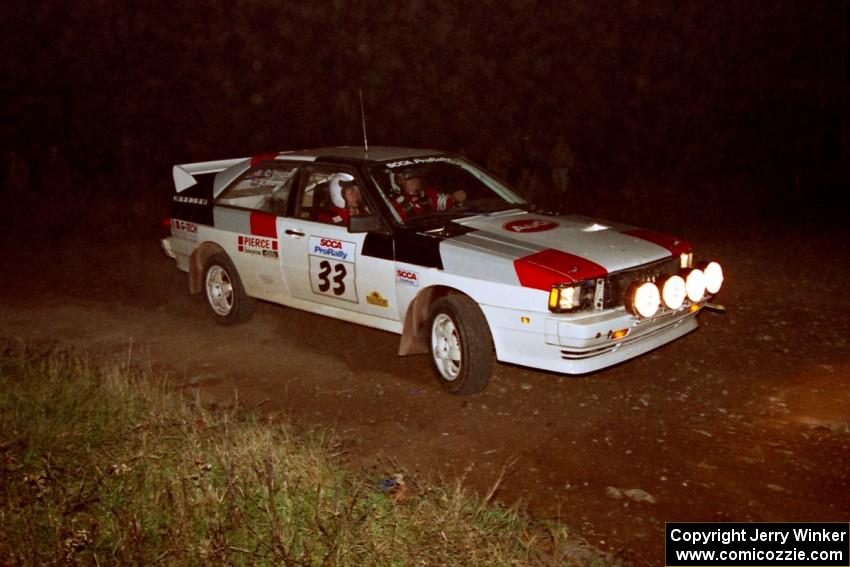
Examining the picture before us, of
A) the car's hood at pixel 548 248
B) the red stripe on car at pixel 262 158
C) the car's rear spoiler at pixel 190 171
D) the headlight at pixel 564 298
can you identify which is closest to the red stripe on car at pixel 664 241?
the car's hood at pixel 548 248

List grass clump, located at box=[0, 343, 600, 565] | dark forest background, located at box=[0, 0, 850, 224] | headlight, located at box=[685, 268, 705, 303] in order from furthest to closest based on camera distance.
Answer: dark forest background, located at box=[0, 0, 850, 224] < headlight, located at box=[685, 268, 705, 303] < grass clump, located at box=[0, 343, 600, 565]

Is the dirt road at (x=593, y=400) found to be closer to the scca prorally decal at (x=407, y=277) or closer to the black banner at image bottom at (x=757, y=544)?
the black banner at image bottom at (x=757, y=544)

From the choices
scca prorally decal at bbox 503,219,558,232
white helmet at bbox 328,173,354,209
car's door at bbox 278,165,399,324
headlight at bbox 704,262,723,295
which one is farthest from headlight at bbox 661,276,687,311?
white helmet at bbox 328,173,354,209

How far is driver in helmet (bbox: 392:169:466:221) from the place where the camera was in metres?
6.57

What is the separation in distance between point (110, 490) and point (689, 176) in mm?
12833

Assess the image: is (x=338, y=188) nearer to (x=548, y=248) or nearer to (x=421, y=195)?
(x=421, y=195)

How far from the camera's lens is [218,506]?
161 inches

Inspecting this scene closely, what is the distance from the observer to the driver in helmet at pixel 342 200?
21.7 feet

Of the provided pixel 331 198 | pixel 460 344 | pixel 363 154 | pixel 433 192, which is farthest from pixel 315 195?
pixel 460 344

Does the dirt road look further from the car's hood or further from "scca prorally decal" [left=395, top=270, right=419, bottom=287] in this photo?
the car's hood

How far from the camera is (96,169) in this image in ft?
62.3

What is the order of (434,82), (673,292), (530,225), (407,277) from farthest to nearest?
(434,82) < (530,225) < (407,277) < (673,292)

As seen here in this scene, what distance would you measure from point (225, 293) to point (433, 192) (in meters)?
2.16

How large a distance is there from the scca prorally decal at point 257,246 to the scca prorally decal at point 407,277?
1.33m
